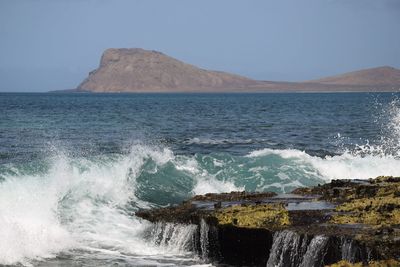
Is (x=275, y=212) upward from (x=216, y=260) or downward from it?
upward

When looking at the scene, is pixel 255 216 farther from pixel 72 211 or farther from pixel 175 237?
pixel 72 211

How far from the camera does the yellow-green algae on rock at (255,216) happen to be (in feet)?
51.2

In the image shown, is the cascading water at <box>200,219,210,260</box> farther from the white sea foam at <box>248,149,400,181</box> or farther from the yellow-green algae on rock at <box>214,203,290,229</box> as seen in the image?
the white sea foam at <box>248,149,400,181</box>

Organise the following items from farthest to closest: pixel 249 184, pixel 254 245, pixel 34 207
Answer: pixel 249 184 < pixel 34 207 < pixel 254 245

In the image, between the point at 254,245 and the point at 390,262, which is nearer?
the point at 390,262

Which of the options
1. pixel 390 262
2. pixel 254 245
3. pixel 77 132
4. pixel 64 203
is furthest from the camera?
pixel 77 132

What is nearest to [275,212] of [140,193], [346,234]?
[346,234]

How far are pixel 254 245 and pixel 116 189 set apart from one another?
8.82m

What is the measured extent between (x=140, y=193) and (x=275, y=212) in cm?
870

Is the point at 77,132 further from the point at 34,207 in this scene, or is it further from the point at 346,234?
the point at 346,234

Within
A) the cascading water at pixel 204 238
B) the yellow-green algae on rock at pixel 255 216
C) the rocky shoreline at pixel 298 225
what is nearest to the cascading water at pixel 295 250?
the rocky shoreline at pixel 298 225

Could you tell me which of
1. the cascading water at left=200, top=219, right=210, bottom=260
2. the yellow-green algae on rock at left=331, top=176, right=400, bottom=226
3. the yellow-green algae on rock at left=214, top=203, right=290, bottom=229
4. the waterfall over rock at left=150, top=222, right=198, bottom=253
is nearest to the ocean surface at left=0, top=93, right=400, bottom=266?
the waterfall over rock at left=150, top=222, right=198, bottom=253

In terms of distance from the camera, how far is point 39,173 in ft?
79.4

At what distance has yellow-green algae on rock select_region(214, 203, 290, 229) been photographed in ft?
51.2
